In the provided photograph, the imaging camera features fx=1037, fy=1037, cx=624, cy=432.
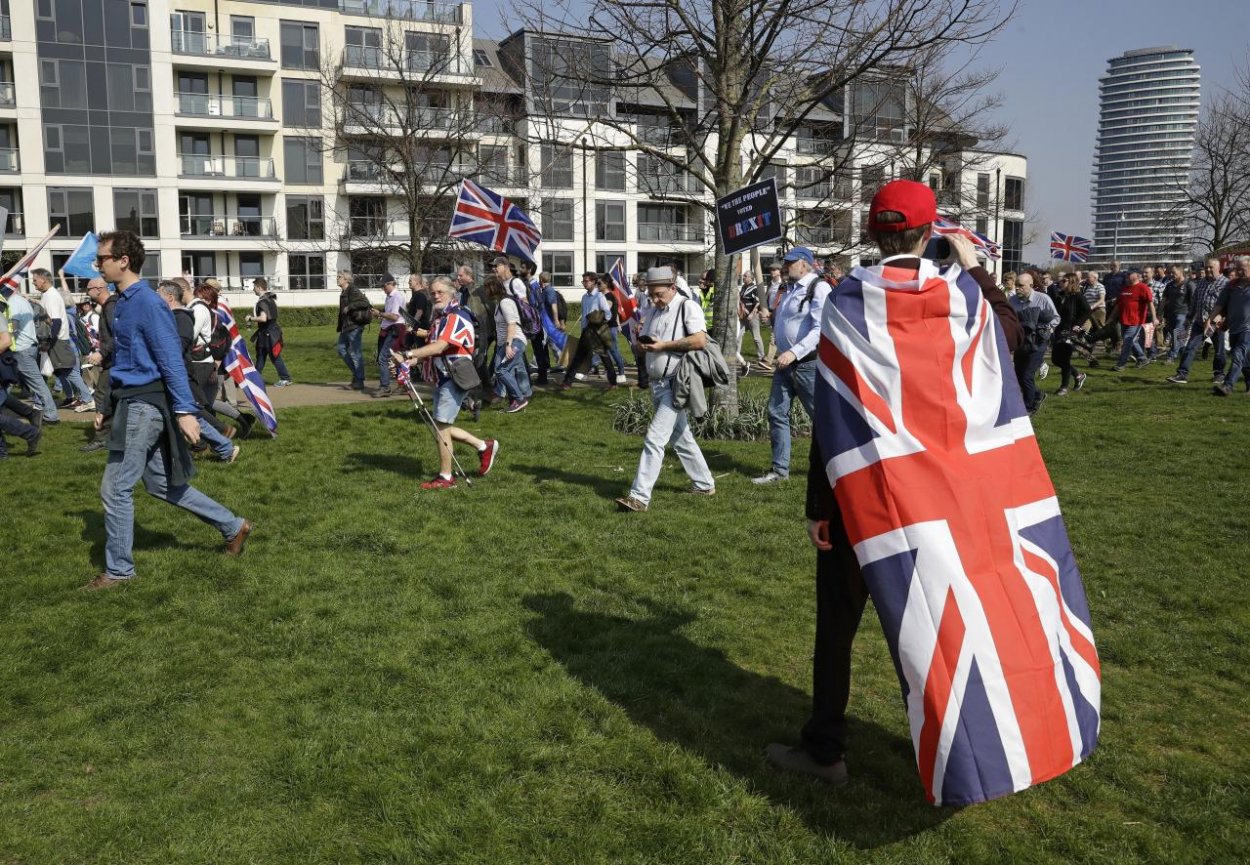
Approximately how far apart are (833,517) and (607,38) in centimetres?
998

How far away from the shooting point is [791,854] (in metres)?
3.53

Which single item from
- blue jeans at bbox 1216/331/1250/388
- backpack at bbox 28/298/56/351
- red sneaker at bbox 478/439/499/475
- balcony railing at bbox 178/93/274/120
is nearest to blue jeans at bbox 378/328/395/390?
backpack at bbox 28/298/56/351

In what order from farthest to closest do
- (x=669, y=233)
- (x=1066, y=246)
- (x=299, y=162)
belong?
(x=669, y=233), (x=299, y=162), (x=1066, y=246)

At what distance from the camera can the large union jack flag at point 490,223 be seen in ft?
49.7

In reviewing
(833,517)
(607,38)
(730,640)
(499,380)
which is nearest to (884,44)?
(607,38)

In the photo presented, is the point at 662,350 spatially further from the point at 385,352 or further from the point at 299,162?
the point at 299,162

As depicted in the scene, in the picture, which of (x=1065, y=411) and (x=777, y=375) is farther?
(x=1065, y=411)

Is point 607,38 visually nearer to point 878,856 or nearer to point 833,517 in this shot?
point 833,517

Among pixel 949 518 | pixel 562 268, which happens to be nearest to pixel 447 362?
pixel 949 518

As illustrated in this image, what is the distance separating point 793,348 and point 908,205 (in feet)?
16.4

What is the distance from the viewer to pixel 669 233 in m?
56.3

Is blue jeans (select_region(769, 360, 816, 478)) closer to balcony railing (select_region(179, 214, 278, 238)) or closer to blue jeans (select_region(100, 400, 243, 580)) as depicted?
blue jeans (select_region(100, 400, 243, 580))

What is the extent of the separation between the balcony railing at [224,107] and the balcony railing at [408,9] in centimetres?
623

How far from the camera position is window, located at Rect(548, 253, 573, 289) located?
54344mm
